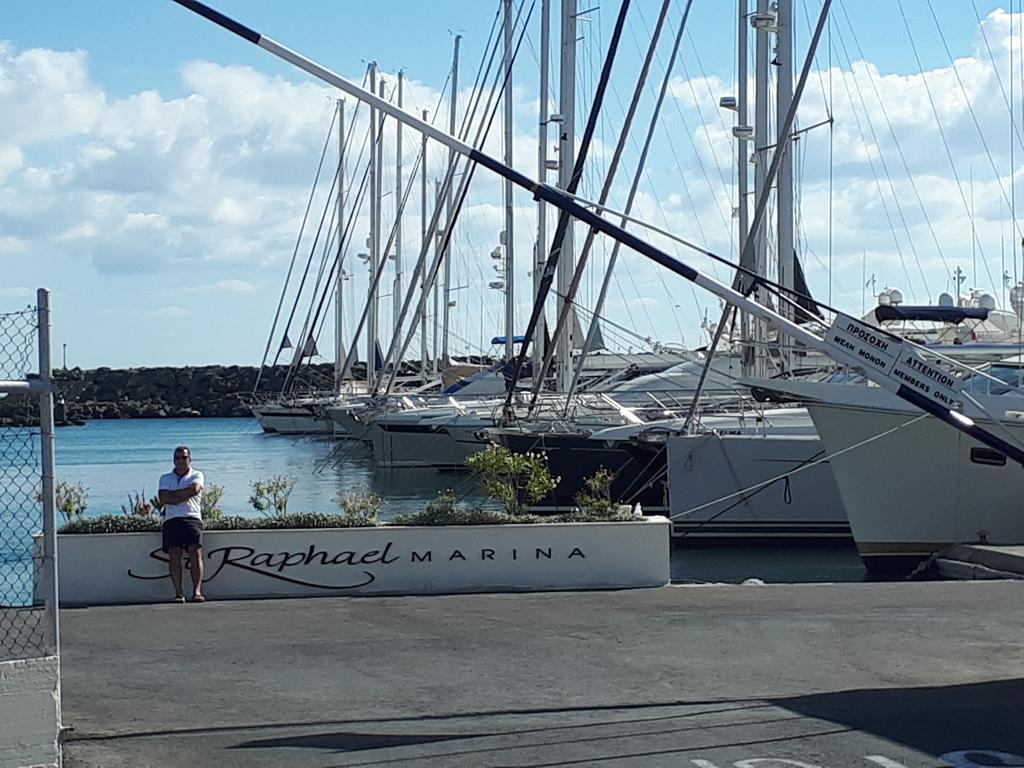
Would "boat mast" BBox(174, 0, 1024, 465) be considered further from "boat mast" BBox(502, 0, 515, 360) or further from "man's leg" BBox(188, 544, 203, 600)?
"boat mast" BBox(502, 0, 515, 360)

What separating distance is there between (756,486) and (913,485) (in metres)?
5.29

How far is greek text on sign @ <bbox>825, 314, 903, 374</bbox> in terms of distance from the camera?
10883mm

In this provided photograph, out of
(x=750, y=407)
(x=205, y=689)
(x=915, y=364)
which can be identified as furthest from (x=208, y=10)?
(x=750, y=407)

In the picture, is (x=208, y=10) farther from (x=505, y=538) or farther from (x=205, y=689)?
(x=505, y=538)

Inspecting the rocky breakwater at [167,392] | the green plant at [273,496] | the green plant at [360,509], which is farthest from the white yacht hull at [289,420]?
the green plant at [360,509]

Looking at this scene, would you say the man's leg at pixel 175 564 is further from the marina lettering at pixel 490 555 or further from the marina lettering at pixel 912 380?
the marina lettering at pixel 912 380

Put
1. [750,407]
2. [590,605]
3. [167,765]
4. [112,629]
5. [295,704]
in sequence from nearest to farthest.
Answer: [167,765], [295,704], [112,629], [590,605], [750,407]

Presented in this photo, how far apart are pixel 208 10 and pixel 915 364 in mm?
5744

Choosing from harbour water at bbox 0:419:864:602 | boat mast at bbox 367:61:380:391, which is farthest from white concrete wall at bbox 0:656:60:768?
boat mast at bbox 367:61:380:391

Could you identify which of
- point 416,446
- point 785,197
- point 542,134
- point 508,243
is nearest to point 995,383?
point 785,197

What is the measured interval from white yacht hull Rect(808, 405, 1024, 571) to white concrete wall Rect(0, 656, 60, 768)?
653 inches

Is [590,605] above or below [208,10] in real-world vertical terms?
below

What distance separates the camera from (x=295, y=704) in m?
9.55

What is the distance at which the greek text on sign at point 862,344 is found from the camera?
35.7ft
